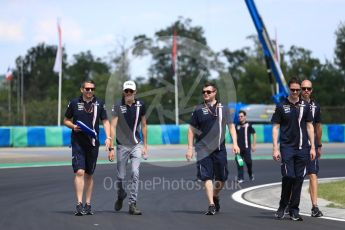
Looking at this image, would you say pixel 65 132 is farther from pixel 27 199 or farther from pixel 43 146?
pixel 27 199

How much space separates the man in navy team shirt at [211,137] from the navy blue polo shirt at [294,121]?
2.61ft

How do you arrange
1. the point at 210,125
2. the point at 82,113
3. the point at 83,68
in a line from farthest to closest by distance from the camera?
the point at 83,68 → the point at 210,125 → the point at 82,113

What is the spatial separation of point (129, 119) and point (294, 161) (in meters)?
2.39

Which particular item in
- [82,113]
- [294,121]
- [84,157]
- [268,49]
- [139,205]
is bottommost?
[139,205]

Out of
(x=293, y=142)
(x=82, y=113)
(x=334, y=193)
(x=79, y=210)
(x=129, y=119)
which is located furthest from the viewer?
(x=334, y=193)

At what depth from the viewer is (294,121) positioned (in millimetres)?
9305

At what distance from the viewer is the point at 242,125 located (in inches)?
634

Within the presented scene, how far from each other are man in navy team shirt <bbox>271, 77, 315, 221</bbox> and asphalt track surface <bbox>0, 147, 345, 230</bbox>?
396mm

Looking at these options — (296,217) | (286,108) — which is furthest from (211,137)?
(296,217)

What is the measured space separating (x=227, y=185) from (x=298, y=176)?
18.7 ft

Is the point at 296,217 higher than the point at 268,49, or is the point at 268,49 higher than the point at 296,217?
the point at 268,49

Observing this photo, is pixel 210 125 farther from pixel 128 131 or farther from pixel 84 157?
pixel 84 157

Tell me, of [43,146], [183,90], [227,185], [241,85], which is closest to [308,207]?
[227,185]

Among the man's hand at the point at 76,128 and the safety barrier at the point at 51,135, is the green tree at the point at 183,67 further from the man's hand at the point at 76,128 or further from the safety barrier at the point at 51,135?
the man's hand at the point at 76,128
